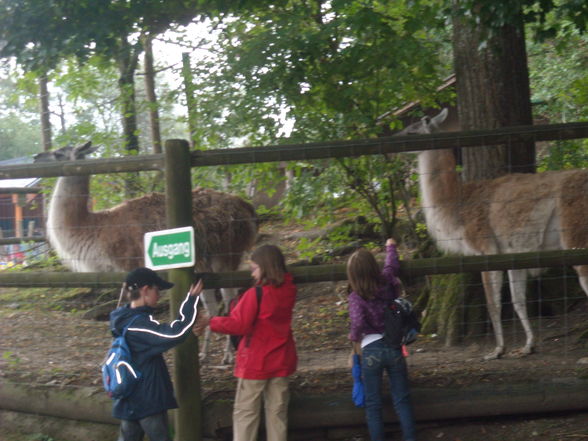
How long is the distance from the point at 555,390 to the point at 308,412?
1678mm

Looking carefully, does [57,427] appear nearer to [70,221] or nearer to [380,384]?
[380,384]

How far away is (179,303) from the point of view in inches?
185

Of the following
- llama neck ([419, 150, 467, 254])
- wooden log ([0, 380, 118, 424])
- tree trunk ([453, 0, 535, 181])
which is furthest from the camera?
tree trunk ([453, 0, 535, 181])

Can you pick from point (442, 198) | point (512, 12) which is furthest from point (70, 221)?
point (512, 12)

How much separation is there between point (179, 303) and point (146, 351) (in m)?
0.58

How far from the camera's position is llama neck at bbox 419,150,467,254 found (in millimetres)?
6867

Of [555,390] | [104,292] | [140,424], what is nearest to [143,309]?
[140,424]

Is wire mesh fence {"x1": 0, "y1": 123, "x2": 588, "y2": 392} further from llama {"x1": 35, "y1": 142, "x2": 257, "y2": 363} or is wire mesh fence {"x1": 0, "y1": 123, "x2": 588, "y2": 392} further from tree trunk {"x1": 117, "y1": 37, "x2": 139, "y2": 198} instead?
tree trunk {"x1": 117, "y1": 37, "x2": 139, "y2": 198}

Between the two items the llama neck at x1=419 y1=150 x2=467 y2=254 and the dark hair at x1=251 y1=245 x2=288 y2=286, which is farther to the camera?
the llama neck at x1=419 y1=150 x2=467 y2=254

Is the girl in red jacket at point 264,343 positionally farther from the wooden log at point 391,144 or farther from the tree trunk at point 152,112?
the tree trunk at point 152,112

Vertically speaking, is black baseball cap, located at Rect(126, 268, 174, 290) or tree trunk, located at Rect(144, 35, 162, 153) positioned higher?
tree trunk, located at Rect(144, 35, 162, 153)

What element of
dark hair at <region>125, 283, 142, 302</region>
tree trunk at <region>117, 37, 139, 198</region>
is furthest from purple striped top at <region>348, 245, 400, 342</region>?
tree trunk at <region>117, 37, 139, 198</region>

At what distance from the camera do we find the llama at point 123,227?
24.0 feet

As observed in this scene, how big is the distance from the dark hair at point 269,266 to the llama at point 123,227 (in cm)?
283
